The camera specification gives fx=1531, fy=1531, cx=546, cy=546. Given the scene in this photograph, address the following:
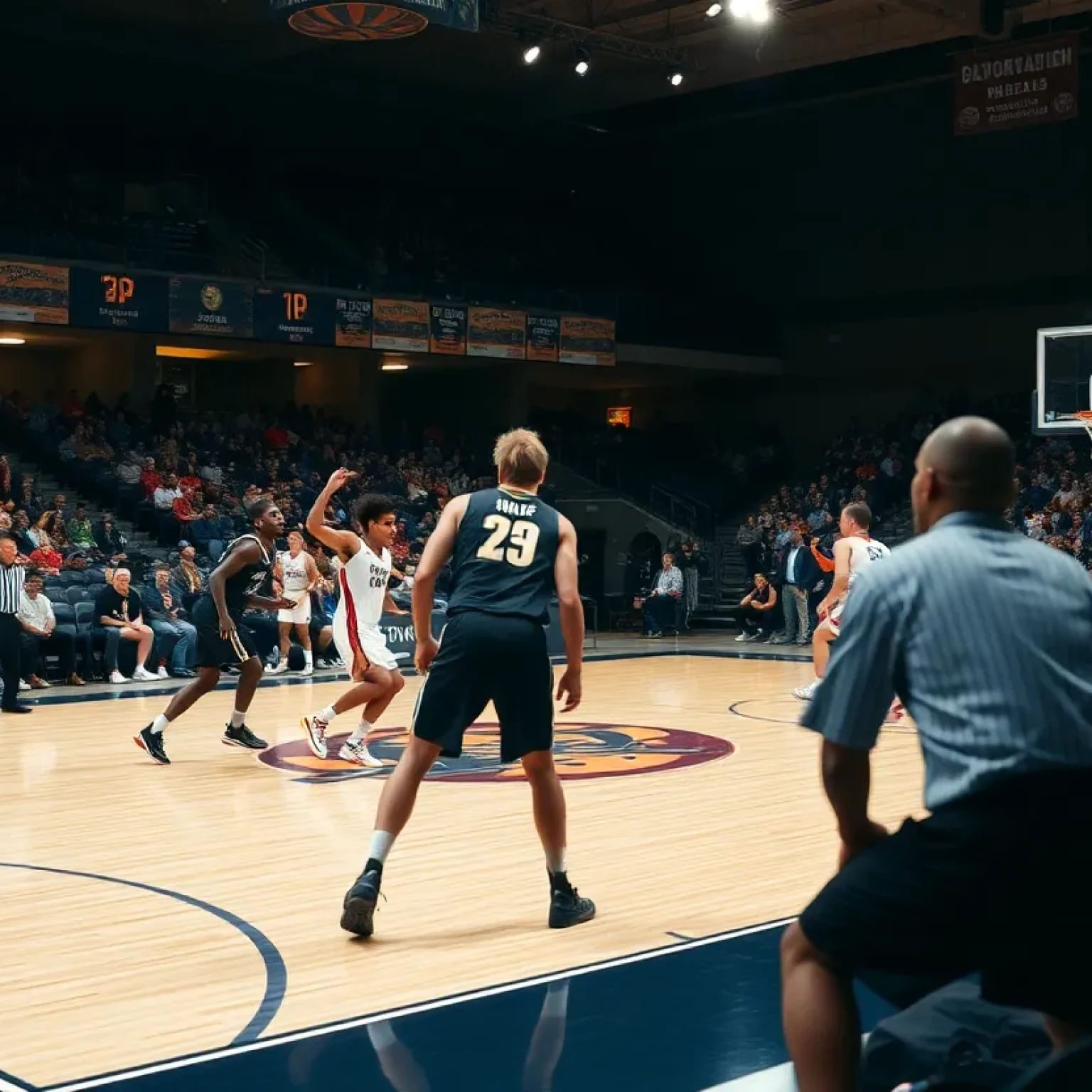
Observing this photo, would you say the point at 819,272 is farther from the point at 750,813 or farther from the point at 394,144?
the point at 750,813

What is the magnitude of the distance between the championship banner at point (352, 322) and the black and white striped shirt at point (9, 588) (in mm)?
12413

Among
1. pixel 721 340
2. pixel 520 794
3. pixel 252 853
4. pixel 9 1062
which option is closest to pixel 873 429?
pixel 721 340

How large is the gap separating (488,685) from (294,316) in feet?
65.4

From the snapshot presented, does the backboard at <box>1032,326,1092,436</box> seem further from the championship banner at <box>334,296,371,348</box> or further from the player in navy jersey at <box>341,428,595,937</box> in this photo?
the player in navy jersey at <box>341,428,595,937</box>

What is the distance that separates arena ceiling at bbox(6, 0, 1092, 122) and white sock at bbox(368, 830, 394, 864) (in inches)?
705

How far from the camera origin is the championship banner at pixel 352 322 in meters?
25.3

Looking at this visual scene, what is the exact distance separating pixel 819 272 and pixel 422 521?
12331mm

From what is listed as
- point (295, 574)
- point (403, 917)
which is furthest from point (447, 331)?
point (403, 917)

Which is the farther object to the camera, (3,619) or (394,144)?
(394,144)

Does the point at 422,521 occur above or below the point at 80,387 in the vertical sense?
below

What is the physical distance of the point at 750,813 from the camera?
27.1 ft

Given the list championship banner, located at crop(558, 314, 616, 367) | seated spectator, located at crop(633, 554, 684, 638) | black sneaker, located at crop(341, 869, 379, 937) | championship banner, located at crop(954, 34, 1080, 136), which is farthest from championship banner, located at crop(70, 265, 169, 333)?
black sneaker, located at crop(341, 869, 379, 937)

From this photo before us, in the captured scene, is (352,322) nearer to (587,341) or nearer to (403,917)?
(587,341)

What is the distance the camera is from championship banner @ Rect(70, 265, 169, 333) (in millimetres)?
22547
